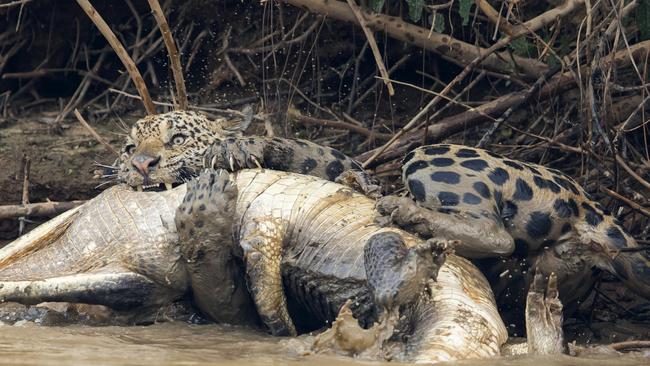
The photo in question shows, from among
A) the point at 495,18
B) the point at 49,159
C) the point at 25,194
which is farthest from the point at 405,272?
the point at 49,159

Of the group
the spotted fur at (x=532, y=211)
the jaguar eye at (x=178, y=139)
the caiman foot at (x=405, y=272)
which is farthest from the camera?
the jaguar eye at (x=178, y=139)

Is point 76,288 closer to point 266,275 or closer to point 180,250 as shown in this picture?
point 180,250

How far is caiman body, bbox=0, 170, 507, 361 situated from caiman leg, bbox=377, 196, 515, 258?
0.18ft

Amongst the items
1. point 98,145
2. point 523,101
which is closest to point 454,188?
point 523,101

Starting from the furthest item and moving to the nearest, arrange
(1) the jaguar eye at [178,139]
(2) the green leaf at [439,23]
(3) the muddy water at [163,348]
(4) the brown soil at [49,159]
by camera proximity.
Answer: (4) the brown soil at [49,159] → (2) the green leaf at [439,23] → (1) the jaguar eye at [178,139] → (3) the muddy water at [163,348]

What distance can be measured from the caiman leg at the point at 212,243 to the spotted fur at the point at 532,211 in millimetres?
840

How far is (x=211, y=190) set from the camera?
498 cm

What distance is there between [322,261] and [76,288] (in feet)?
3.39

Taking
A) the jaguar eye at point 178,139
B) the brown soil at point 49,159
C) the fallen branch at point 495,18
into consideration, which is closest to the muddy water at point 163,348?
the jaguar eye at point 178,139

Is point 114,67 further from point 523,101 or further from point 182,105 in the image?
point 523,101

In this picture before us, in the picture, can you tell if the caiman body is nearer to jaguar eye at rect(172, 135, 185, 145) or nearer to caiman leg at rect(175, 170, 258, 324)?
caiman leg at rect(175, 170, 258, 324)

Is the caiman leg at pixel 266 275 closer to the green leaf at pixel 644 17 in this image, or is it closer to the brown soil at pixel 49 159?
the green leaf at pixel 644 17

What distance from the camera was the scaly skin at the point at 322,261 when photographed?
4.39 meters

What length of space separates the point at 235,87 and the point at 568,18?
249 cm
